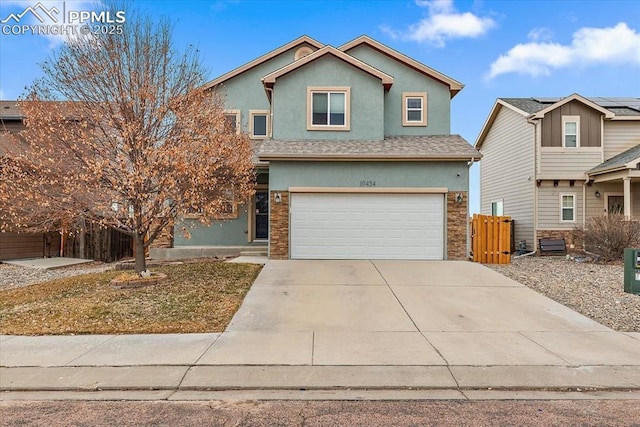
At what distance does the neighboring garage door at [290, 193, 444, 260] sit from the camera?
1281cm

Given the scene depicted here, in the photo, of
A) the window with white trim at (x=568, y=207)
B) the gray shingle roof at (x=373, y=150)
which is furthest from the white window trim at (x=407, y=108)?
the window with white trim at (x=568, y=207)

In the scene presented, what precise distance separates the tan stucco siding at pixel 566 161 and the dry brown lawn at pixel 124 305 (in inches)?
544

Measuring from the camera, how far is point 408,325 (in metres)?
6.93

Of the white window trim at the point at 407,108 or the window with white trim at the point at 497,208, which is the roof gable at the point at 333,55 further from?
the window with white trim at the point at 497,208

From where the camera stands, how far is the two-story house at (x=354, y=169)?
504 inches

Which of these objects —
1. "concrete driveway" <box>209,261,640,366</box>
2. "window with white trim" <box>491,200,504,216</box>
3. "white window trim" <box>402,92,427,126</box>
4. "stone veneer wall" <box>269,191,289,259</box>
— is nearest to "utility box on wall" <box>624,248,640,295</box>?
"concrete driveway" <box>209,261,640,366</box>

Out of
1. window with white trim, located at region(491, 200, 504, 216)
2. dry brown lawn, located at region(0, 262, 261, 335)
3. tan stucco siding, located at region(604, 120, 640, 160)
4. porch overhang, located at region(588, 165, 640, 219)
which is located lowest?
dry brown lawn, located at region(0, 262, 261, 335)

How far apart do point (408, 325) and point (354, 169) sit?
6.94 meters

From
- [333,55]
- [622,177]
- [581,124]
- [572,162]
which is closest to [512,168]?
[572,162]

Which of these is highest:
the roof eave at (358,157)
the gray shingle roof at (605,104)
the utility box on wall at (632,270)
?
the gray shingle roof at (605,104)

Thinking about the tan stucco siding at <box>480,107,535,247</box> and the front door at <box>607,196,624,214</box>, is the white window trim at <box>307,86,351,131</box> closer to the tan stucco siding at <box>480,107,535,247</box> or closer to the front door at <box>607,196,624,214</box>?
the tan stucco siding at <box>480,107,535,247</box>

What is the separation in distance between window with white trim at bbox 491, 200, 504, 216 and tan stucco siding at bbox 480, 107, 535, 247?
0.75 ft

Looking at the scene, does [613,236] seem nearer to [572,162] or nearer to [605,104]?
[572,162]

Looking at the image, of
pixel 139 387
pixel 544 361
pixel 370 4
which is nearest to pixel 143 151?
pixel 139 387
